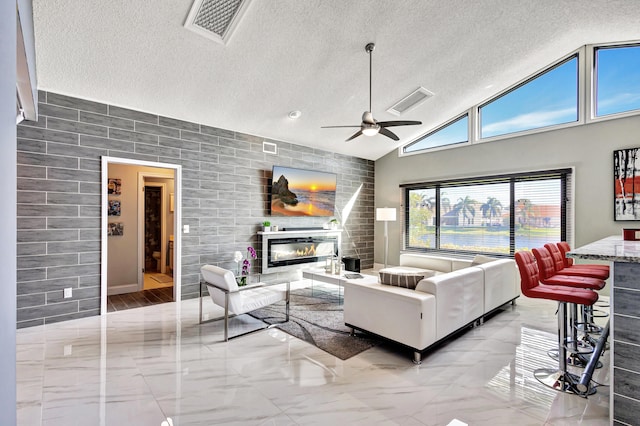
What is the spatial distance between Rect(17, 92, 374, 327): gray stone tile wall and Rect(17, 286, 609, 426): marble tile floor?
0.62 meters

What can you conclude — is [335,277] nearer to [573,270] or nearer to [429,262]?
[429,262]

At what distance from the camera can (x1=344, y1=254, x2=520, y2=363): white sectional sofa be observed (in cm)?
281

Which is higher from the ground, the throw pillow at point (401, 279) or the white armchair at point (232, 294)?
the throw pillow at point (401, 279)

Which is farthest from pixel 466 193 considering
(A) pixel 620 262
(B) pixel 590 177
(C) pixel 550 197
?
(A) pixel 620 262

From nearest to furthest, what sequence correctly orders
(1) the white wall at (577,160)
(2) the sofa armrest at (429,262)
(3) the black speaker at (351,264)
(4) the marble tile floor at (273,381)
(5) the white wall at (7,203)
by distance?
(5) the white wall at (7,203), (4) the marble tile floor at (273,381), (1) the white wall at (577,160), (2) the sofa armrest at (429,262), (3) the black speaker at (351,264)

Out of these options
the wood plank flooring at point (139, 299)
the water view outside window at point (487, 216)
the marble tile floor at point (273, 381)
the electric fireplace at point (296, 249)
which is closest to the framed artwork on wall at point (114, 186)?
the wood plank flooring at point (139, 299)

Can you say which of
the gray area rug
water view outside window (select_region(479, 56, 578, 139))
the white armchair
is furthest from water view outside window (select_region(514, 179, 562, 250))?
the white armchair

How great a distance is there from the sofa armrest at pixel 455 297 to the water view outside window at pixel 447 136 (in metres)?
3.62

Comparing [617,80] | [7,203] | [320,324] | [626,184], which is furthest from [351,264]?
[7,203]

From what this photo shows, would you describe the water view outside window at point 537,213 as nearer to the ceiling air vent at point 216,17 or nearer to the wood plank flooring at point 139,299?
the ceiling air vent at point 216,17

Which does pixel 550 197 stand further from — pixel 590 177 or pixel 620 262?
pixel 620 262

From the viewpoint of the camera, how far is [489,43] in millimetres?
4129

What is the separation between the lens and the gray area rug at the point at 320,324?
10.4 feet

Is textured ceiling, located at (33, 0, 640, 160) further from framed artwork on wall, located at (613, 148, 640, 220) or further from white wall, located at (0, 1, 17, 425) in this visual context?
white wall, located at (0, 1, 17, 425)
